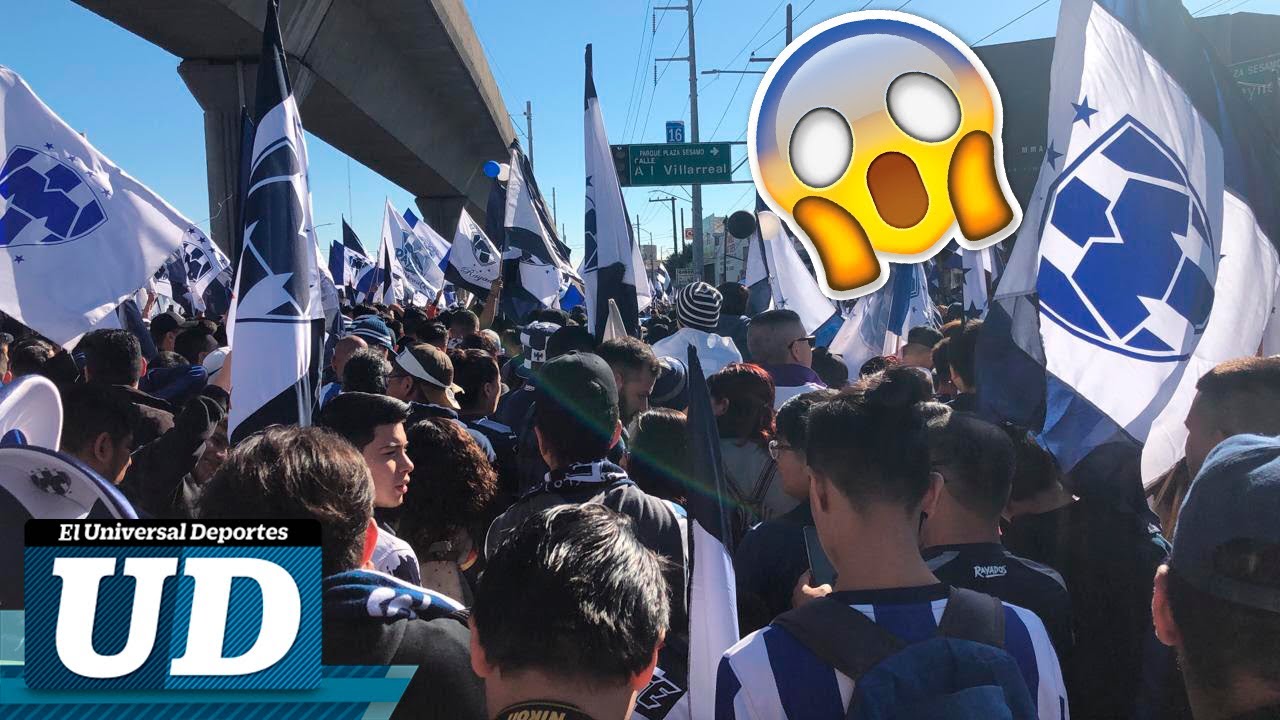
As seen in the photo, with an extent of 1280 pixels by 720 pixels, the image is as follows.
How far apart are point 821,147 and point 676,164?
799 inches

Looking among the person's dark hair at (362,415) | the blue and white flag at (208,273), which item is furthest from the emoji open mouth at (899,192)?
the blue and white flag at (208,273)

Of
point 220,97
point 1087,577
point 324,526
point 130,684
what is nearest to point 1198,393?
point 1087,577

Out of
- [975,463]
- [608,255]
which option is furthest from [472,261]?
[975,463]

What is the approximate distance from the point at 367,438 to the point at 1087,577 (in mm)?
2406

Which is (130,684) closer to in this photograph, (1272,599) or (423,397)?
(1272,599)

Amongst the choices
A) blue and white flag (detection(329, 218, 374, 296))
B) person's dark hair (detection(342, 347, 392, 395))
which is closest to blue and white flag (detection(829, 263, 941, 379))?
person's dark hair (detection(342, 347, 392, 395))

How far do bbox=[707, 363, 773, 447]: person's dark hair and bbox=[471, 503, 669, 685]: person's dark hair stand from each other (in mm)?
2102

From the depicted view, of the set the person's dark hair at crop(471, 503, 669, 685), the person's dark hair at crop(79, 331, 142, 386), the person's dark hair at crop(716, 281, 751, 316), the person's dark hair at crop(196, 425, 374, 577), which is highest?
the person's dark hair at crop(716, 281, 751, 316)

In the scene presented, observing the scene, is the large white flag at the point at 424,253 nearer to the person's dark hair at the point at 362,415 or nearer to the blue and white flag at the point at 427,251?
the blue and white flag at the point at 427,251

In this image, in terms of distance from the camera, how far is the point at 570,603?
1532 millimetres

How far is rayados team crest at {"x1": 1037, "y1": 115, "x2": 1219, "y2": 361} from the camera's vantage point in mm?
3033

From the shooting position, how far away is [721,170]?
76.2ft

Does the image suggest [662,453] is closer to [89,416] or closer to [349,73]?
[89,416]

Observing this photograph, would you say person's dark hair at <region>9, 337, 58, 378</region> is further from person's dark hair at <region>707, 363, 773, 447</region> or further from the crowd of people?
person's dark hair at <region>707, 363, 773, 447</region>
